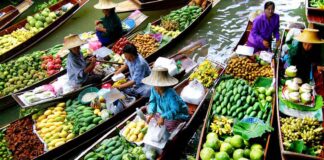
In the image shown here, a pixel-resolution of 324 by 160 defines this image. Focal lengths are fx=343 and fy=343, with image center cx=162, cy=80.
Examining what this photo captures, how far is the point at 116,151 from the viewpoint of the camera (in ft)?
17.3

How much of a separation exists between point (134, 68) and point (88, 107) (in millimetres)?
1105

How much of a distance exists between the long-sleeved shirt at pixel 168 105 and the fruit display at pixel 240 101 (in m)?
0.65

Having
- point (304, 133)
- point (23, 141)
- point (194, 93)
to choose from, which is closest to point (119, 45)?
point (194, 93)

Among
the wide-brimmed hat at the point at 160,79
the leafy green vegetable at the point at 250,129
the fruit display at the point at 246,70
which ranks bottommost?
the leafy green vegetable at the point at 250,129

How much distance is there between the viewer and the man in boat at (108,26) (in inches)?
317

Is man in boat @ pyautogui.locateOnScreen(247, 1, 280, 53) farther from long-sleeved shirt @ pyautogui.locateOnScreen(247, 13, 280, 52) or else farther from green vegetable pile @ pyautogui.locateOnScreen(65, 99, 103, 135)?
green vegetable pile @ pyautogui.locateOnScreen(65, 99, 103, 135)

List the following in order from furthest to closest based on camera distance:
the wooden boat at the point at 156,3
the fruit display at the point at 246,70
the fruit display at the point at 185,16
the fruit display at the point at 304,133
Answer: the wooden boat at the point at 156,3, the fruit display at the point at 185,16, the fruit display at the point at 246,70, the fruit display at the point at 304,133

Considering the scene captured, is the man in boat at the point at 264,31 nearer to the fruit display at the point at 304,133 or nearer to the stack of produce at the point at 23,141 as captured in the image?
the fruit display at the point at 304,133

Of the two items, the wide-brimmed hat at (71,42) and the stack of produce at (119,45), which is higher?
the wide-brimmed hat at (71,42)

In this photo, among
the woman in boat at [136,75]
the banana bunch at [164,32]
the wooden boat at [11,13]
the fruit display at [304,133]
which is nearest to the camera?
the fruit display at [304,133]

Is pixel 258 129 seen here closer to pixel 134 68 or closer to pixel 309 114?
pixel 309 114

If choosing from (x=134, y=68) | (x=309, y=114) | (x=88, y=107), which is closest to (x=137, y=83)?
(x=134, y=68)

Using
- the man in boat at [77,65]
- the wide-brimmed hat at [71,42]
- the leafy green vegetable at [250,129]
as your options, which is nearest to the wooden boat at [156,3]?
the man in boat at [77,65]

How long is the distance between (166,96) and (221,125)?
101 cm
